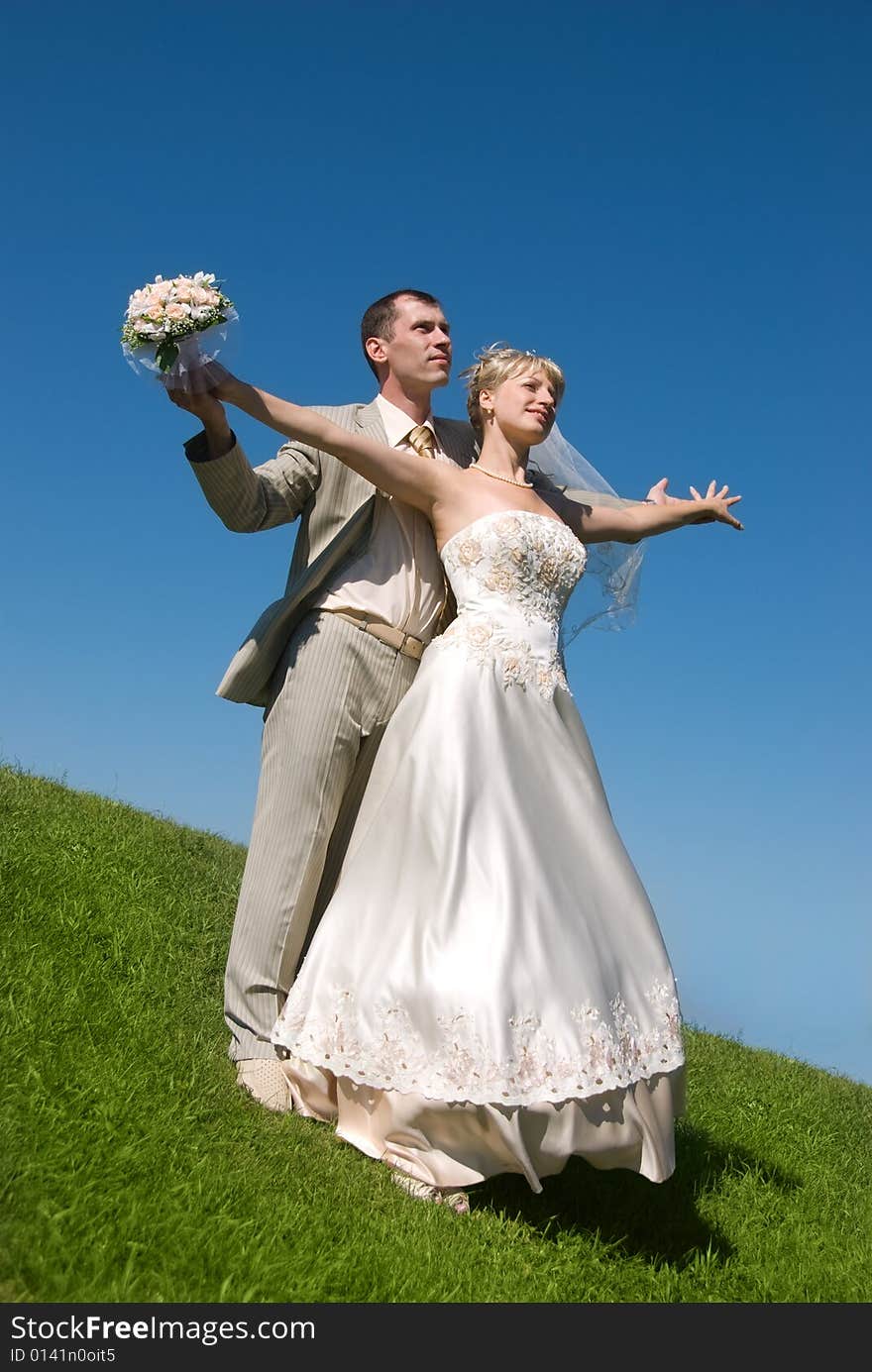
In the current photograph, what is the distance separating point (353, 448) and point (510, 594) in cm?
103

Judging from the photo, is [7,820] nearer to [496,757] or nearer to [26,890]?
[26,890]

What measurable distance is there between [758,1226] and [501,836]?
8.64ft

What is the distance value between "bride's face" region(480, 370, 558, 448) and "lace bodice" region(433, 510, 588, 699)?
537 mm

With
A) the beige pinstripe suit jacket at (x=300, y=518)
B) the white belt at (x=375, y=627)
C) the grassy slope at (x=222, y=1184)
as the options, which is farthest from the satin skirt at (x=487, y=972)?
the beige pinstripe suit jacket at (x=300, y=518)

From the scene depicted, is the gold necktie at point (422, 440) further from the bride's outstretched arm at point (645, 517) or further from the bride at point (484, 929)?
the bride's outstretched arm at point (645, 517)

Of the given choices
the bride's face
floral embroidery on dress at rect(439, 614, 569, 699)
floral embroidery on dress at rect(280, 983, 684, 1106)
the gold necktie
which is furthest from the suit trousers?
→ the bride's face

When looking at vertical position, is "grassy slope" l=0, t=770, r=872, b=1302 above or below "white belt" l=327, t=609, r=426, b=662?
below

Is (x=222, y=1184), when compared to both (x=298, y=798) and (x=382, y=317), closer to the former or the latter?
(x=298, y=798)

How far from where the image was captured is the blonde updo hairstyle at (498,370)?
6434 millimetres

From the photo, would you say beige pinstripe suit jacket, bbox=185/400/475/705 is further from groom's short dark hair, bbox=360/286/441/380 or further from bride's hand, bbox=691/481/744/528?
bride's hand, bbox=691/481/744/528

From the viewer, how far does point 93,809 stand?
9.51m

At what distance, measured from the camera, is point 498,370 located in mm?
6473

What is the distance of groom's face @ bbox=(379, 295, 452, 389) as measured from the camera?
249 inches

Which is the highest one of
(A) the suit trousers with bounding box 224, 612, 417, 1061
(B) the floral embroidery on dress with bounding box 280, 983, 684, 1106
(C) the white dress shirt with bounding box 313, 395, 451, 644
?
(C) the white dress shirt with bounding box 313, 395, 451, 644
